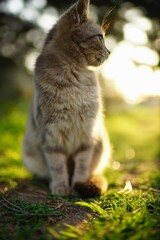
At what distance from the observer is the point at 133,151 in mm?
6184

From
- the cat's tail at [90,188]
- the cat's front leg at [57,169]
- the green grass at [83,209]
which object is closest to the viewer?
the green grass at [83,209]

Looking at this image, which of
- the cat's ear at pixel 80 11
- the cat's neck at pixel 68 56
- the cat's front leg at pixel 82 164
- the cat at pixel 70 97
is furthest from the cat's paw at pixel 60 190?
the cat's ear at pixel 80 11

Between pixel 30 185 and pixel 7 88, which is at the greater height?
pixel 7 88

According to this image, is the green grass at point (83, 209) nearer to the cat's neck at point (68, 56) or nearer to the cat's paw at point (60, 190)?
the cat's paw at point (60, 190)

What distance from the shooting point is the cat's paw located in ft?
9.78

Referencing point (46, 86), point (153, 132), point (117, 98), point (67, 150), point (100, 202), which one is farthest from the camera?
point (117, 98)

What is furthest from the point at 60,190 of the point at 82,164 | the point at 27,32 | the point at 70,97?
the point at 27,32

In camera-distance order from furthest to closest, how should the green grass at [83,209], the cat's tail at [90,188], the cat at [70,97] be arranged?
the cat at [70,97]
the cat's tail at [90,188]
the green grass at [83,209]

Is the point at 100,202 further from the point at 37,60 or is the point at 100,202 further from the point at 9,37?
the point at 9,37

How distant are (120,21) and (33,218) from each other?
428 centimetres

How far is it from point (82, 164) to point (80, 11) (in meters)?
1.46

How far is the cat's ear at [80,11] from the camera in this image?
295cm

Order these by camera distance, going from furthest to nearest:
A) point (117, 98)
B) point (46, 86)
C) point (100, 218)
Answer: point (117, 98), point (46, 86), point (100, 218)

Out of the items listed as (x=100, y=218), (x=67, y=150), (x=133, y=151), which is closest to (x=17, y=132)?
(x=133, y=151)
